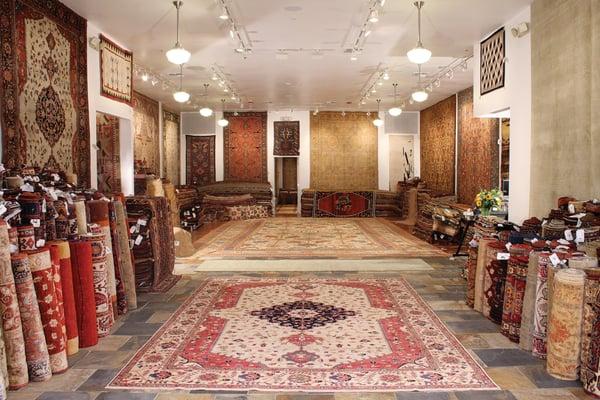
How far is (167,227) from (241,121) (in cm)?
1208

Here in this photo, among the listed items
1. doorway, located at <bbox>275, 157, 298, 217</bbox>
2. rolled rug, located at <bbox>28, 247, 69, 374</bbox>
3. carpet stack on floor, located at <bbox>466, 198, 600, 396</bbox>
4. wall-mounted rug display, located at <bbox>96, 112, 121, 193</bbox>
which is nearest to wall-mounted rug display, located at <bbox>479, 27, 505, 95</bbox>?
carpet stack on floor, located at <bbox>466, 198, 600, 396</bbox>

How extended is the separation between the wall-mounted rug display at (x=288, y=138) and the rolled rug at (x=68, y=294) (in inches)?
561

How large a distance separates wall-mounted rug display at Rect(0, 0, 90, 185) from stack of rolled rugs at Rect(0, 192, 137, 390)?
4.86 ft

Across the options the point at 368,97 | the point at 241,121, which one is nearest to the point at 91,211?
the point at 368,97

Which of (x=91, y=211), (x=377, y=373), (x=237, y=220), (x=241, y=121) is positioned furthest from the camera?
(x=241, y=121)

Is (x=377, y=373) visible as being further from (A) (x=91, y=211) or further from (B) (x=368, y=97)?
(B) (x=368, y=97)

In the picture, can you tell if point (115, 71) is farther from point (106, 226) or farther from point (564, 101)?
point (564, 101)

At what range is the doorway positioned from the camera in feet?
69.0

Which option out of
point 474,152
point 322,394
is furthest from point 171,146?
point 322,394

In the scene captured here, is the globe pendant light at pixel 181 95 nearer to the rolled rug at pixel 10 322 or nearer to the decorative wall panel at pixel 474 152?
the decorative wall panel at pixel 474 152

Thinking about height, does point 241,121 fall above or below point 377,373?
above

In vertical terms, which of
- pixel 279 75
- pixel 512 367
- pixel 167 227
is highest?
pixel 279 75

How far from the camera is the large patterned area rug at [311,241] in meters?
8.38

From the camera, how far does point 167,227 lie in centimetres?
631
